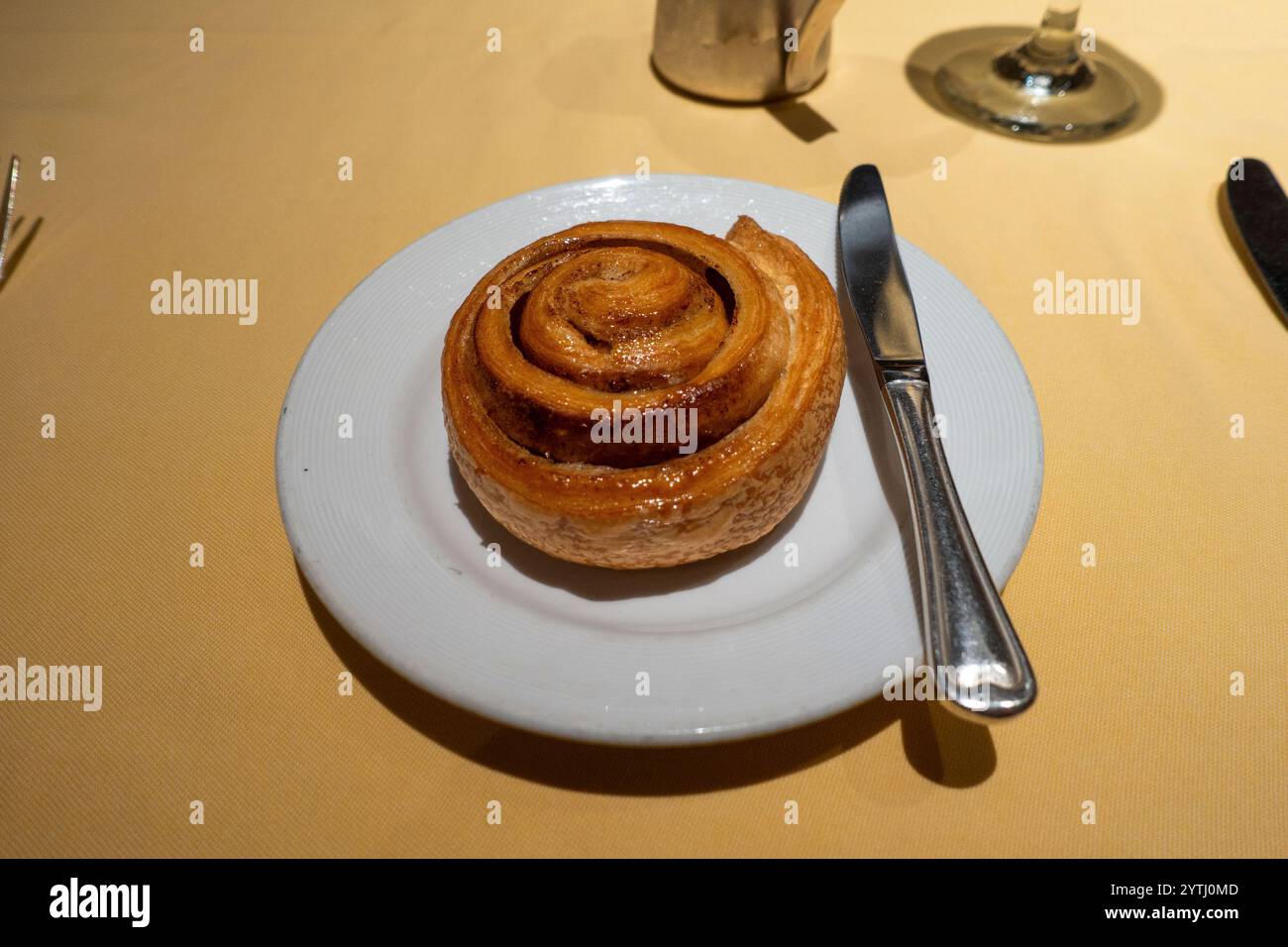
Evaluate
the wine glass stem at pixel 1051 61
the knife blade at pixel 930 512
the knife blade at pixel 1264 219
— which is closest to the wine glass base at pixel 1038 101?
the wine glass stem at pixel 1051 61

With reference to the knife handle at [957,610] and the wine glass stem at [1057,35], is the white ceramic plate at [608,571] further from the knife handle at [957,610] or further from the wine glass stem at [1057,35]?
the wine glass stem at [1057,35]

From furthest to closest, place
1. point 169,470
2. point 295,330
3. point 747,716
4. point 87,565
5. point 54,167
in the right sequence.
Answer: point 54,167 → point 295,330 → point 169,470 → point 87,565 → point 747,716

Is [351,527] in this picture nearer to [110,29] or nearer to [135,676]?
[135,676]

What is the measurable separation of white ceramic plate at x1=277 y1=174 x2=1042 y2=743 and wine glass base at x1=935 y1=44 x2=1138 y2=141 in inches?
23.8

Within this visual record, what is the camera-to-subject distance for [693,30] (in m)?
1.55

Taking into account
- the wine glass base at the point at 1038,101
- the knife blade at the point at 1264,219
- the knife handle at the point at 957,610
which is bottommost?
the knife handle at the point at 957,610

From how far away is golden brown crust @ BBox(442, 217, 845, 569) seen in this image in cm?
84

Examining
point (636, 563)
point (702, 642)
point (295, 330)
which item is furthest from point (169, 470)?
point (702, 642)

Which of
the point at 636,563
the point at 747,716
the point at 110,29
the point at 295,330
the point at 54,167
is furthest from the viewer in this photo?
the point at 110,29

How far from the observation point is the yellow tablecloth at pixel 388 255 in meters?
0.81

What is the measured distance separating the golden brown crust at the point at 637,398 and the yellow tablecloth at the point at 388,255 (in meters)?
0.24

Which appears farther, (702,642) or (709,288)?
(709,288)

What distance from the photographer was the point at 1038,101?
160 cm
